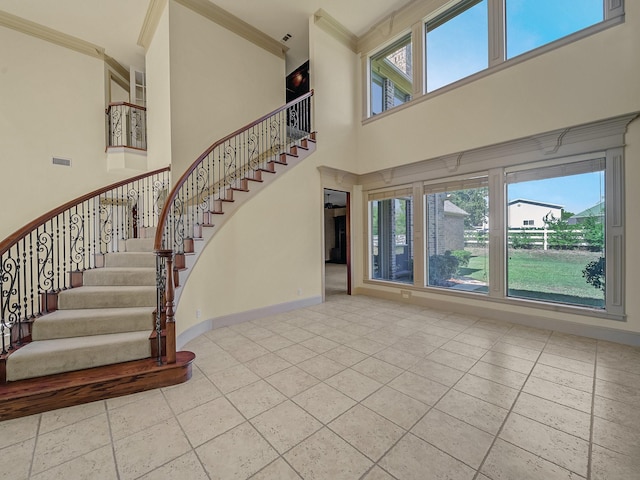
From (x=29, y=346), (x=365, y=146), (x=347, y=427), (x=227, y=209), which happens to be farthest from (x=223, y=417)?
(x=365, y=146)

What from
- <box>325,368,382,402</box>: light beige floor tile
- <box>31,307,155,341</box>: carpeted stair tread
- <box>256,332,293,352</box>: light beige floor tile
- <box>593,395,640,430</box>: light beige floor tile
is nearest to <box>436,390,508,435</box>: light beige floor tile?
<box>325,368,382,402</box>: light beige floor tile

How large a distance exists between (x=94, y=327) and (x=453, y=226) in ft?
18.1

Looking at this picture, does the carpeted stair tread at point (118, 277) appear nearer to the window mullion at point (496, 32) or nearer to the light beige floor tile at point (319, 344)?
the light beige floor tile at point (319, 344)

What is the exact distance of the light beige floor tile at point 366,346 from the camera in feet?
10.6

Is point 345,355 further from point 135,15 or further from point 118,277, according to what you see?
point 135,15

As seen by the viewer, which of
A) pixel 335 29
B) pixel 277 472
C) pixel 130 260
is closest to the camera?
pixel 277 472

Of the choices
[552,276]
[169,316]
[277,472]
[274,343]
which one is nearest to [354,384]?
[277,472]

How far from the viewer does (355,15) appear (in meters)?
5.55

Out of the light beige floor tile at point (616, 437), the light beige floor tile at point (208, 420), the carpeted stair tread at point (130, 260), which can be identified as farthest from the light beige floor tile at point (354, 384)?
the carpeted stair tread at point (130, 260)

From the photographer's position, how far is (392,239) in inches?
237

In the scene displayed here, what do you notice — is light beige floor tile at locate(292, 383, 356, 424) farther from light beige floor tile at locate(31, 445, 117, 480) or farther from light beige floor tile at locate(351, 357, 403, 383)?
light beige floor tile at locate(31, 445, 117, 480)

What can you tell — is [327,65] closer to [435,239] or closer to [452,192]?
[452,192]

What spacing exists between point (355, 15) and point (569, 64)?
400cm

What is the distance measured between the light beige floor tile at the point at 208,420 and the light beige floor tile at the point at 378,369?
1.27m
